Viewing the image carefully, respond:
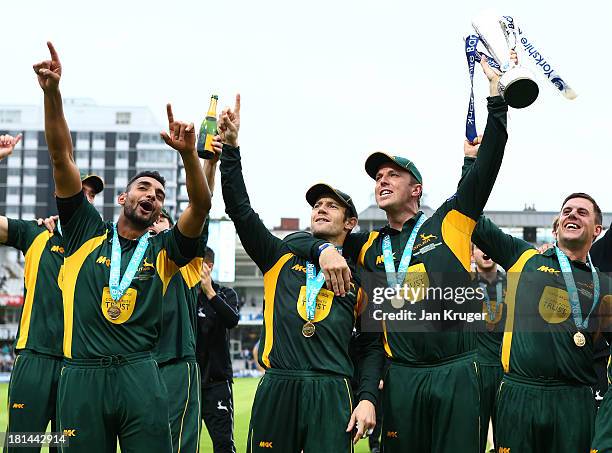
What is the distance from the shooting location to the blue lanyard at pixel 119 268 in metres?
5.61

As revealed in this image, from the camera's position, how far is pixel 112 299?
5617 mm

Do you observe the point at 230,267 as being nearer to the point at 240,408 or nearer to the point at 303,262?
the point at 240,408

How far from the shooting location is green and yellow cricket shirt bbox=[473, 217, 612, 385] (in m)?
6.07

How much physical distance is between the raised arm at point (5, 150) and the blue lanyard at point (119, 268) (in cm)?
104

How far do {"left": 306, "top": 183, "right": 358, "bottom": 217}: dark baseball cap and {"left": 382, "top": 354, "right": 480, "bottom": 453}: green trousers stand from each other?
4.02 feet

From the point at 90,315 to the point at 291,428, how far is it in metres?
1.48

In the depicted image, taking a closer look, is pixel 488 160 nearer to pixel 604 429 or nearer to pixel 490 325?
pixel 604 429

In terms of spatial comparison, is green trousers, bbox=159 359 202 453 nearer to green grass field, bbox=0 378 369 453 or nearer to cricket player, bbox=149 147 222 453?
cricket player, bbox=149 147 222 453

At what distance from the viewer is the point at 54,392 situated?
7156 mm

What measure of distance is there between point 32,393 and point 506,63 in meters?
4.51

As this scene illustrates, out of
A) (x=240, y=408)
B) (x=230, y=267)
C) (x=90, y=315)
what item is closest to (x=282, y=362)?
(x=90, y=315)

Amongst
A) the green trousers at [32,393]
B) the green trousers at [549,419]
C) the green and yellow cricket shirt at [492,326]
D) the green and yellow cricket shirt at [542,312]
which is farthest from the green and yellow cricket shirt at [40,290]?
the green and yellow cricket shirt at [492,326]

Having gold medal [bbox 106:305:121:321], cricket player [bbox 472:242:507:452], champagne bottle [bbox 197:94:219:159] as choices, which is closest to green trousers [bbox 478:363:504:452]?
cricket player [bbox 472:242:507:452]

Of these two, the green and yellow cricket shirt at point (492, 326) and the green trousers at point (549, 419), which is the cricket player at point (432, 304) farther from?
the green and yellow cricket shirt at point (492, 326)
